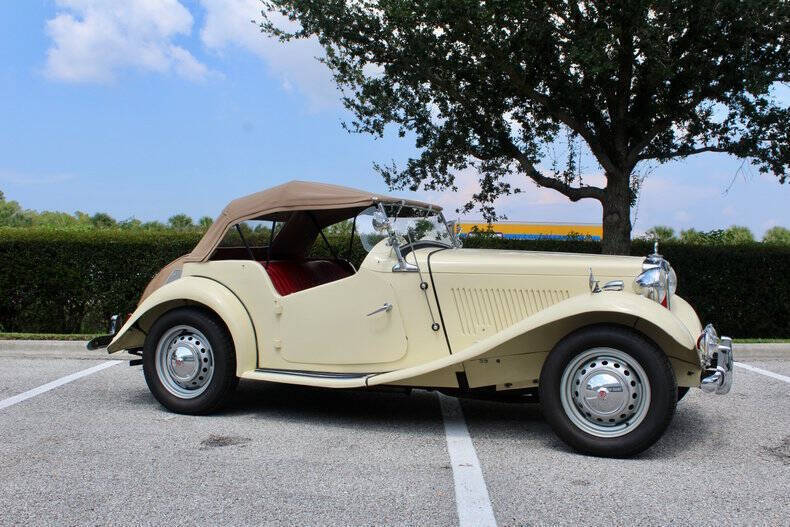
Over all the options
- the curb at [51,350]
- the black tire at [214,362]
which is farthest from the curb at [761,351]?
the curb at [51,350]

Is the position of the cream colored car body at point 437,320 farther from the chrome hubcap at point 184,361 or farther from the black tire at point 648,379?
the chrome hubcap at point 184,361

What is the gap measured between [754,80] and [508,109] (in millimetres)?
3825

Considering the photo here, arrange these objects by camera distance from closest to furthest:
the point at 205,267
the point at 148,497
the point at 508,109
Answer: the point at 148,497 → the point at 205,267 → the point at 508,109

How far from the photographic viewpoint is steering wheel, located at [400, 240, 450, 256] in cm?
512

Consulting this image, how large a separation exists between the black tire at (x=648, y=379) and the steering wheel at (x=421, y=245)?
54.2 inches

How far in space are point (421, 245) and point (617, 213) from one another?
6351 mm

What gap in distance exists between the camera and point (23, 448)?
4.45m

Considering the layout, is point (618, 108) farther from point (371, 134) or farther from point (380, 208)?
point (380, 208)

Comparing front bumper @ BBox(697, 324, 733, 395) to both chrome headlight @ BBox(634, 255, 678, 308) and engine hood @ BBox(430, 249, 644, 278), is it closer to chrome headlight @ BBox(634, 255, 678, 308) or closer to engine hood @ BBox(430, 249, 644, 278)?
chrome headlight @ BBox(634, 255, 678, 308)

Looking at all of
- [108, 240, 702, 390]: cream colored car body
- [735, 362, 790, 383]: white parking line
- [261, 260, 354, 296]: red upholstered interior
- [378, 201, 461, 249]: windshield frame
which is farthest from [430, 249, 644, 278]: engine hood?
[735, 362, 790, 383]: white parking line

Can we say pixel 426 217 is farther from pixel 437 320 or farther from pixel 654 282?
pixel 654 282

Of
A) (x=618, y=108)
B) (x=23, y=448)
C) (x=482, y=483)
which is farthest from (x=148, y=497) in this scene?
(x=618, y=108)

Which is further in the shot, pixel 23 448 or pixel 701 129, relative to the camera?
pixel 701 129

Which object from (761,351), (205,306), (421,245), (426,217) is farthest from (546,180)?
(205,306)
